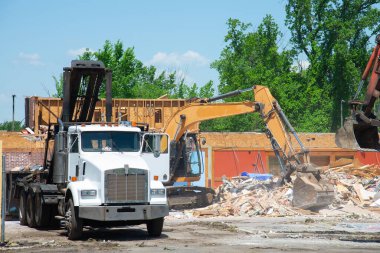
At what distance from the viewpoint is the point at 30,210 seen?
24.1 metres

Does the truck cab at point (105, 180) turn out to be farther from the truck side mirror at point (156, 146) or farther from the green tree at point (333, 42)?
the green tree at point (333, 42)

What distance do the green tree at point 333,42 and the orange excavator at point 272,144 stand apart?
3869cm

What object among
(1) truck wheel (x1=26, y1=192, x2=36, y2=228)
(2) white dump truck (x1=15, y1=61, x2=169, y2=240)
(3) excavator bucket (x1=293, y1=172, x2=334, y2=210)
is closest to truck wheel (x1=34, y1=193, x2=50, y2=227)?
(2) white dump truck (x1=15, y1=61, x2=169, y2=240)

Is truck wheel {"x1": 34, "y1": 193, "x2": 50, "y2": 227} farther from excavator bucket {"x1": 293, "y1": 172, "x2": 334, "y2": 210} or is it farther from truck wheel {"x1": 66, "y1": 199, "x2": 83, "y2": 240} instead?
excavator bucket {"x1": 293, "y1": 172, "x2": 334, "y2": 210}

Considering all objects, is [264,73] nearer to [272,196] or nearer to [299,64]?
[299,64]

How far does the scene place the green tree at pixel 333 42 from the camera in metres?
68.4

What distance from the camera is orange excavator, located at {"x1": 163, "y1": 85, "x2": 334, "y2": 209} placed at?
28.7m

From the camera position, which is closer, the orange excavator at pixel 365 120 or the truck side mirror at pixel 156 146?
the orange excavator at pixel 365 120

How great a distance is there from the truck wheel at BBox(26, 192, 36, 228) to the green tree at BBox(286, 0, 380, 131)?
1875 inches

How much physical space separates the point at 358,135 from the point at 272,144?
11.3 meters

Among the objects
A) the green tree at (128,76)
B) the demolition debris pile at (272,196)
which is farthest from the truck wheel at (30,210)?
the green tree at (128,76)

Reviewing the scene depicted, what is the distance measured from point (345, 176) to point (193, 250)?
19522mm

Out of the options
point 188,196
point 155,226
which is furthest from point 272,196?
point 155,226

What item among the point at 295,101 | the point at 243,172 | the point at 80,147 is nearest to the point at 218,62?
the point at 295,101
